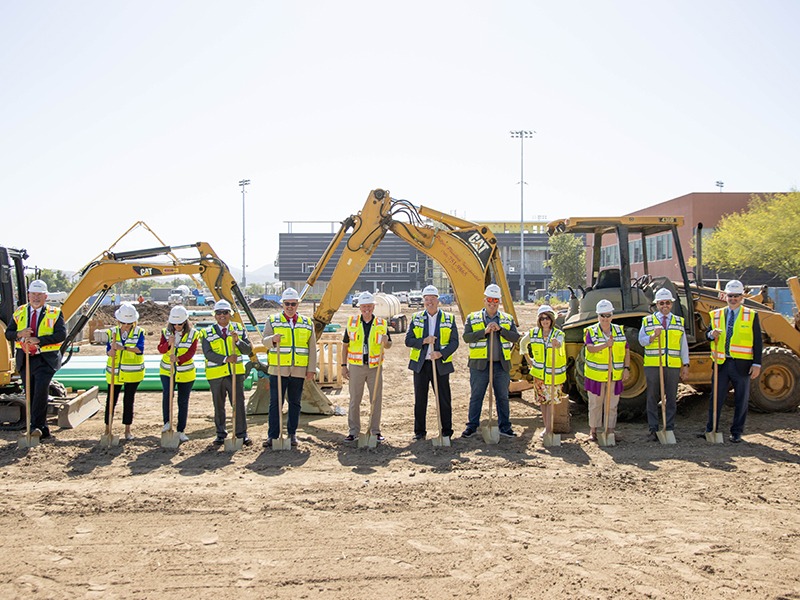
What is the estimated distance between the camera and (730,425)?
377 inches

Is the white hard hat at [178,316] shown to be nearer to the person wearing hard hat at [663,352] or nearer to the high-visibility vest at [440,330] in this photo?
the high-visibility vest at [440,330]

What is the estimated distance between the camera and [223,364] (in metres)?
8.82

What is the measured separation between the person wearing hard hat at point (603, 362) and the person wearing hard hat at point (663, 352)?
330 mm

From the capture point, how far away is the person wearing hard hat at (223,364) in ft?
28.7

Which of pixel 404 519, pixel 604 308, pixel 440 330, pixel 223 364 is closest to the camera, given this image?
pixel 404 519

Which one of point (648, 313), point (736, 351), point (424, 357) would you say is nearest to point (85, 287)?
point (424, 357)

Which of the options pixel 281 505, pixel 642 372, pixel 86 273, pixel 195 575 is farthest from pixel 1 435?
pixel 642 372

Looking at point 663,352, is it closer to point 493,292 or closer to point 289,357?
point 493,292

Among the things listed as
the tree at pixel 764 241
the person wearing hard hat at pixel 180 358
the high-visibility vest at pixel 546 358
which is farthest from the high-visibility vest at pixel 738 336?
the tree at pixel 764 241

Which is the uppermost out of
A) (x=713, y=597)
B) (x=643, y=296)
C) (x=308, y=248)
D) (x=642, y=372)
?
(x=308, y=248)

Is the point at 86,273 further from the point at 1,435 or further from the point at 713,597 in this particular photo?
the point at 713,597

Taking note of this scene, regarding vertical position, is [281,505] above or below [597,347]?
below

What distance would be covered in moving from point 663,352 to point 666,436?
101 centimetres

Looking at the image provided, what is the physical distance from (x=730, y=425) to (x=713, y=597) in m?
5.60
